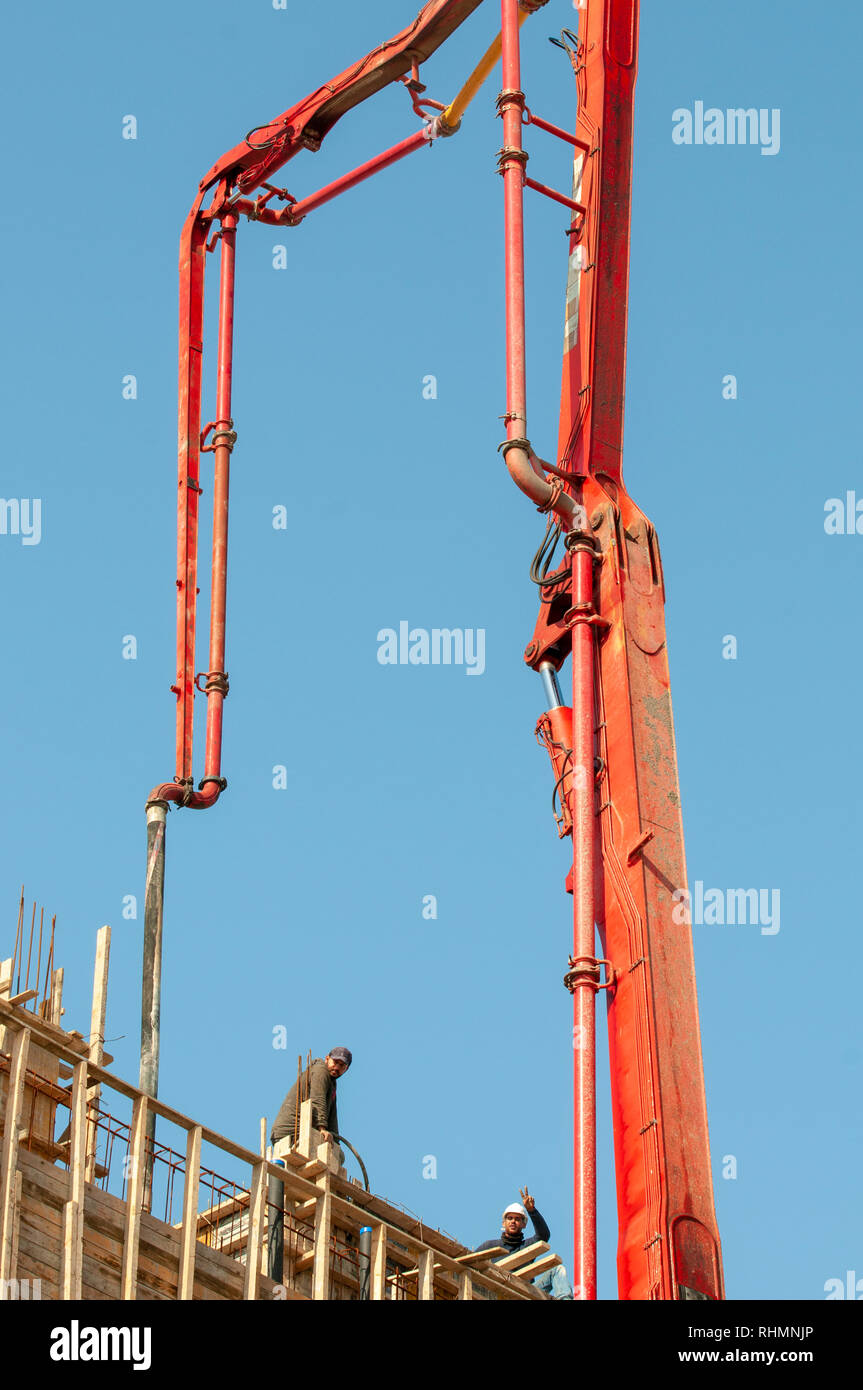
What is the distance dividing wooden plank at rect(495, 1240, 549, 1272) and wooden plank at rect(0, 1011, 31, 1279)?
6868 mm

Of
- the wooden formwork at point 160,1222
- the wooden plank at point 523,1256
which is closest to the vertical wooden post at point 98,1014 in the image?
the wooden formwork at point 160,1222

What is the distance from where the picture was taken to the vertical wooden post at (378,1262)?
2188 centimetres

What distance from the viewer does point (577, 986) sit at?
19719mm

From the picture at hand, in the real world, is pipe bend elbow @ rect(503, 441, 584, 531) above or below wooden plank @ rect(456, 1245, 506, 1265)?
above

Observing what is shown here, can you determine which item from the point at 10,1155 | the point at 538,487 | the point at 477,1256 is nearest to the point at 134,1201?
the point at 10,1155

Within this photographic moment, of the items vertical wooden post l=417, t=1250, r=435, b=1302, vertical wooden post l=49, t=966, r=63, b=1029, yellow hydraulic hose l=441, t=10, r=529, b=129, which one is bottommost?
vertical wooden post l=417, t=1250, r=435, b=1302

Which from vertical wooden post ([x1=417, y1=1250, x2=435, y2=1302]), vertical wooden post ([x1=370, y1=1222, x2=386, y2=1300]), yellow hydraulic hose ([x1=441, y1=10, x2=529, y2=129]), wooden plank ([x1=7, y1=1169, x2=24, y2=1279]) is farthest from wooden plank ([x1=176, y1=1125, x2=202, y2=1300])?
yellow hydraulic hose ([x1=441, y1=10, x2=529, y2=129])

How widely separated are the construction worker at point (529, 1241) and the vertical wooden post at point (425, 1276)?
1.92 meters

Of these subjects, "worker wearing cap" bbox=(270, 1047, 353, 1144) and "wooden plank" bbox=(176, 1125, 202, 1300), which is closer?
"wooden plank" bbox=(176, 1125, 202, 1300)

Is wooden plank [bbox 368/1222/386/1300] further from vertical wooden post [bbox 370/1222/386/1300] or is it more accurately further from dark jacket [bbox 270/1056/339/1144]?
dark jacket [bbox 270/1056/339/1144]

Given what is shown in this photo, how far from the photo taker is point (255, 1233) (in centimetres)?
2088

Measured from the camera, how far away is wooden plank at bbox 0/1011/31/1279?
18.7 metres

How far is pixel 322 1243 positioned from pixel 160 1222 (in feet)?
5.56
